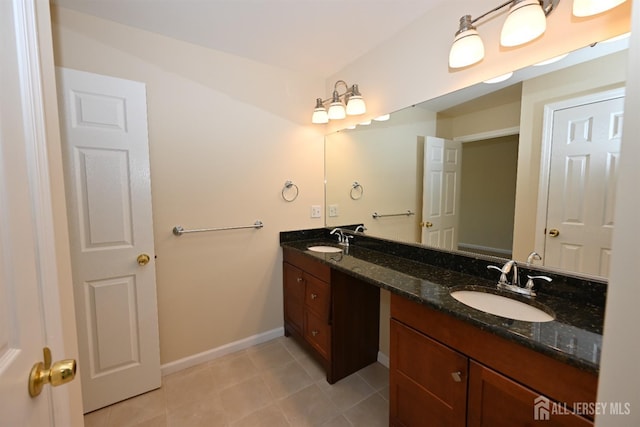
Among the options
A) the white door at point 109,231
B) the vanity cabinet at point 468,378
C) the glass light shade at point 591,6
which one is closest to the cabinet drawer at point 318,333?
the vanity cabinet at point 468,378

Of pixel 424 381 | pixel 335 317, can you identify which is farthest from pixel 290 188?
pixel 424 381

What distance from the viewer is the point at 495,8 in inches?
49.4

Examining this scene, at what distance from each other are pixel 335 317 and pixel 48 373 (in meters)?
1.44

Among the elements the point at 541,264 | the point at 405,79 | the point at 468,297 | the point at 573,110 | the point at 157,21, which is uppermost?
the point at 157,21

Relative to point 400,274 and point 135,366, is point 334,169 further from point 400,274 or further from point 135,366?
point 135,366

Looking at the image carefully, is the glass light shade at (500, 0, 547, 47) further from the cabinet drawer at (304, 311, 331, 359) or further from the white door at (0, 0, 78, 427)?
the cabinet drawer at (304, 311, 331, 359)

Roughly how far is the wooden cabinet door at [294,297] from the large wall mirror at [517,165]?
0.72 m

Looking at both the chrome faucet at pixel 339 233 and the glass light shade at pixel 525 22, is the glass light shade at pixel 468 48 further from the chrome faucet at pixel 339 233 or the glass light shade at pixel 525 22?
the chrome faucet at pixel 339 233

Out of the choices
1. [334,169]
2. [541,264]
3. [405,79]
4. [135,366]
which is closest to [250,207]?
[334,169]

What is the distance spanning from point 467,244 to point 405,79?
1.15 m

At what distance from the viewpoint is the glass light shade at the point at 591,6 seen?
94 centimetres

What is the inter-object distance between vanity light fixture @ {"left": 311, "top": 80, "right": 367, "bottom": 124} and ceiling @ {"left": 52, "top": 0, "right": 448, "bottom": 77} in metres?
0.29

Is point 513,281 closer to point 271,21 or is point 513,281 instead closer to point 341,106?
point 341,106

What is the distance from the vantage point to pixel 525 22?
3.58ft
